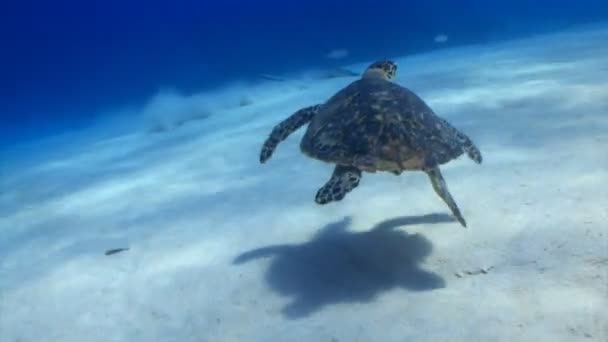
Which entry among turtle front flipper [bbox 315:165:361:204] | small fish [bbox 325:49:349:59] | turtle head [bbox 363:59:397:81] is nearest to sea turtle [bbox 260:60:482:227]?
turtle front flipper [bbox 315:165:361:204]

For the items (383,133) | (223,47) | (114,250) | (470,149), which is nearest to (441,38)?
(223,47)

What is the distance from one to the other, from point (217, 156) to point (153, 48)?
194 feet

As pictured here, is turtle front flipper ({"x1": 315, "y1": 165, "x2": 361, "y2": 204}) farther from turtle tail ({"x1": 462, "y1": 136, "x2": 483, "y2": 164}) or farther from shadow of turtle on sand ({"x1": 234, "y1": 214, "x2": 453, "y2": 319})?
turtle tail ({"x1": 462, "y1": 136, "x2": 483, "y2": 164})

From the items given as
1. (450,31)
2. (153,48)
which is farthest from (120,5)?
(450,31)

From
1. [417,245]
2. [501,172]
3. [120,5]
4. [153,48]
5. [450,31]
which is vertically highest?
[120,5]

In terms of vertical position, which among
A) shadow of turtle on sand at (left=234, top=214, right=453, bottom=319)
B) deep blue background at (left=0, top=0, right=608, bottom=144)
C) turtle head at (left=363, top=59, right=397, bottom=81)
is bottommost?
shadow of turtle on sand at (left=234, top=214, right=453, bottom=319)

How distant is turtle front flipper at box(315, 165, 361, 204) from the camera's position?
3.56m

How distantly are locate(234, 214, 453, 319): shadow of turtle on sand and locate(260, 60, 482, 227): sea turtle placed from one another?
2.43 ft

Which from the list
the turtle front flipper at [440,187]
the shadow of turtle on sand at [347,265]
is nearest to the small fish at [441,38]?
the shadow of turtle on sand at [347,265]

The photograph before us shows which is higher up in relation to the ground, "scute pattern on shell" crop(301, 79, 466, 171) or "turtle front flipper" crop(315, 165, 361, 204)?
"scute pattern on shell" crop(301, 79, 466, 171)

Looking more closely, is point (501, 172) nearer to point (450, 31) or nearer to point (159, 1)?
point (450, 31)

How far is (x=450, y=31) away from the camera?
127ft

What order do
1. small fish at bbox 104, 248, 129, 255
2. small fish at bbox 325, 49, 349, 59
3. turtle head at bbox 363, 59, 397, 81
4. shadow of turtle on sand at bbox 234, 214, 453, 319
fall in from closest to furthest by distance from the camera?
shadow of turtle on sand at bbox 234, 214, 453, 319 < turtle head at bbox 363, 59, 397, 81 < small fish at bbox 104, 248, 129, 255 < small fish at bbox 325, 49, 349, 59

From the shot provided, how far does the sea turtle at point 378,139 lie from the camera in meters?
3.67
